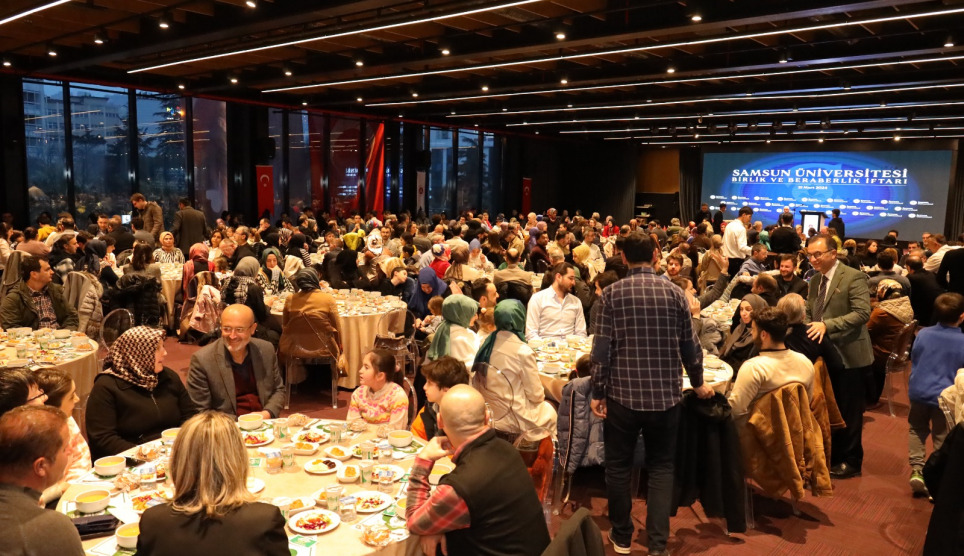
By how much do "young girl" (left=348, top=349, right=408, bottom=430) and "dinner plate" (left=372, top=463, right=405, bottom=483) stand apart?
0.72 meters

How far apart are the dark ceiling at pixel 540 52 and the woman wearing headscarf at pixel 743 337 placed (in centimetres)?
310

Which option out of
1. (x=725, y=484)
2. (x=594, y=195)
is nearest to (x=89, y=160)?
(x=725, y=484)

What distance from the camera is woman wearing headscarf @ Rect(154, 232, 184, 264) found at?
9.29m

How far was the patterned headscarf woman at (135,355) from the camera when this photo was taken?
3.41 m

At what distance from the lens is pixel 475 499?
2.30 metres

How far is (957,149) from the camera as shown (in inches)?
776

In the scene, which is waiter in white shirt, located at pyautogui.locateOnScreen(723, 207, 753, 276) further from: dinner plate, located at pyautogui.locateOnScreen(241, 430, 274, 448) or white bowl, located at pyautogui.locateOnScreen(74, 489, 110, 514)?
white bowl, located at pyautogui.locateOnScreen(74, 489, 110, 514)

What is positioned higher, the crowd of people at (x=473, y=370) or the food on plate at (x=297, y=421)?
the crowd of people at (x=473, y=370)

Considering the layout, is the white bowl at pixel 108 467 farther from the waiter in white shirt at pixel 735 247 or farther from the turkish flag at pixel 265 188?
the turkish flag at pixel 265 188

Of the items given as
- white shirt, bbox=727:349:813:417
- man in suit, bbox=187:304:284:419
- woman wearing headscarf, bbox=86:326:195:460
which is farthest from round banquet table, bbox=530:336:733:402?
woman wearing headscarf, bbox=86:326:195:460

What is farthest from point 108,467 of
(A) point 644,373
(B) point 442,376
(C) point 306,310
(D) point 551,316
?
(D) point 551,316

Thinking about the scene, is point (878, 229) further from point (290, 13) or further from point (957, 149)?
point (290, 13)

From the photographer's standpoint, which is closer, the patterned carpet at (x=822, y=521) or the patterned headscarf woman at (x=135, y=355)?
the patterned headscarf woman at (x=135, y=355)

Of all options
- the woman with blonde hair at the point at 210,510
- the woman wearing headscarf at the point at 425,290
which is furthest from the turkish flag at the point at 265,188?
the woman with blonde hair at the point at 210,510
